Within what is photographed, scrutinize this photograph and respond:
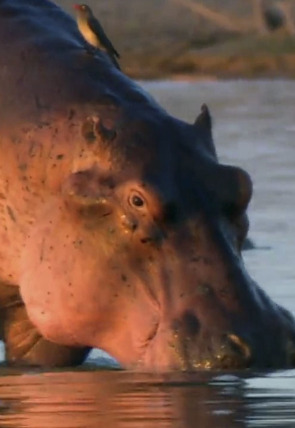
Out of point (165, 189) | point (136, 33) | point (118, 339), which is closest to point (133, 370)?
point (118, 339)

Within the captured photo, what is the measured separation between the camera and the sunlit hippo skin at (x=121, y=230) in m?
6.42

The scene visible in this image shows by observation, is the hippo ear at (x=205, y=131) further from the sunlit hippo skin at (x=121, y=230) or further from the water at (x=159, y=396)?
the water at (x=159, y=396)

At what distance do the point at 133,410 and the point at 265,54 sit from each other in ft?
75.0

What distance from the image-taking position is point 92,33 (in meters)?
8.55

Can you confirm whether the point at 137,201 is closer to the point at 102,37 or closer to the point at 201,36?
the point at 102,37

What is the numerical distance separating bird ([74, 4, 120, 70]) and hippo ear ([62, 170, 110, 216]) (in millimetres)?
1000

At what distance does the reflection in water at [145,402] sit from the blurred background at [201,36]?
20.0m

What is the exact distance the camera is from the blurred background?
90.9 ft

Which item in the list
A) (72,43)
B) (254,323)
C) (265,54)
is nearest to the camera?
(254,323)

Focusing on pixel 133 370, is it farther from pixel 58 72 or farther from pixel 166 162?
pixel 58 72

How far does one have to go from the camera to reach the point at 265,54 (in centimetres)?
2853

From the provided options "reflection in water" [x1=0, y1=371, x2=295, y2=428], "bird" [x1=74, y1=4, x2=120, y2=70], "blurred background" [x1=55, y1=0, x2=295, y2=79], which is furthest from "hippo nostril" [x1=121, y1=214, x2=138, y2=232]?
"blurred background" [x1=55, y1=0, x2=295, y2=79]

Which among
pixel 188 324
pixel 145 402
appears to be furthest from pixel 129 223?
pixel 145 402

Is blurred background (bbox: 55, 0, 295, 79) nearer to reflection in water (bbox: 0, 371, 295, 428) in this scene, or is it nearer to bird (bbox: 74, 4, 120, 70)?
bird (bbox: 74, 4, 120, 70)
